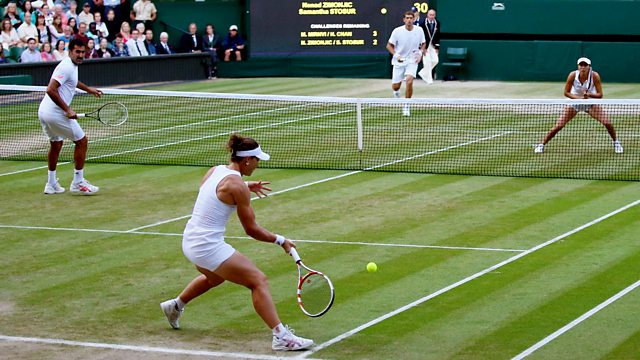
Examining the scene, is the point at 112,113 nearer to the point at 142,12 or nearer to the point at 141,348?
the point at 141,348

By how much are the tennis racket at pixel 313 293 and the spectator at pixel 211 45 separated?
27283 mm

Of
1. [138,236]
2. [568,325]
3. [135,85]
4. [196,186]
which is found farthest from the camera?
[135,85]

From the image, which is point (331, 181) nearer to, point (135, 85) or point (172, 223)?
point (172, 223)

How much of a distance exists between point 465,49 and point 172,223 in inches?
824

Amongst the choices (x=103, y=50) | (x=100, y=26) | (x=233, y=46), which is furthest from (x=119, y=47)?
(x=233, y=46)

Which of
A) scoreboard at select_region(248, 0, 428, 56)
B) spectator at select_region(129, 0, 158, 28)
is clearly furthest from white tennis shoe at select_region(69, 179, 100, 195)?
spectator at select_region(129, 0, 158, 28)

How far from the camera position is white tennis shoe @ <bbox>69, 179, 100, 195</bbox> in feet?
56.4

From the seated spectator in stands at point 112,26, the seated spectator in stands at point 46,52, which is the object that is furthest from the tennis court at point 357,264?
the seated spectator in stands at point 112,26

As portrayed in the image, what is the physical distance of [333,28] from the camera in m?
35.6

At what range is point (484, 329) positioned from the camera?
10.2 m

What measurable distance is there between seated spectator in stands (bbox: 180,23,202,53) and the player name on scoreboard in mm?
3360

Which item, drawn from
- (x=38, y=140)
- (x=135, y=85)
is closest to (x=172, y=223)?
(x=38, y=140)

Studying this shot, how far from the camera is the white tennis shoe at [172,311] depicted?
10289mm

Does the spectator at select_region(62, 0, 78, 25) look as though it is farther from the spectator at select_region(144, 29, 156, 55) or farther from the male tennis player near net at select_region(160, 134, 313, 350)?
the male tennis player near net at select_region(160, 134, 313, 350)
